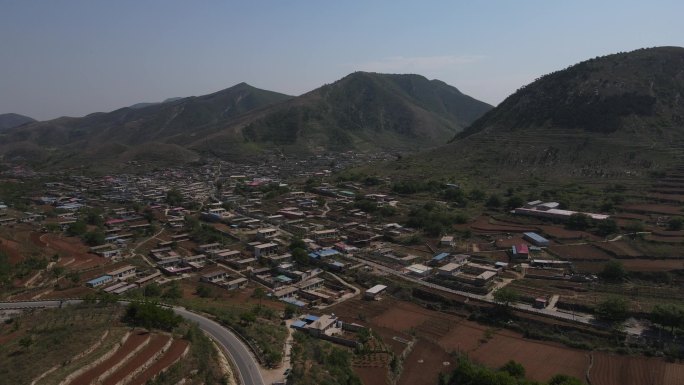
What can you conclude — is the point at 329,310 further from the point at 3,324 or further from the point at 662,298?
the point at 662,298

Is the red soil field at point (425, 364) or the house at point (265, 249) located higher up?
the house at point (265, 249)

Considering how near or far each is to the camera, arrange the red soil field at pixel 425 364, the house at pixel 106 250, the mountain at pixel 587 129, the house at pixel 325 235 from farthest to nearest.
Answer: the mountain at pixel 587 129 → the house at pixel 325 235 → the house at pixel 106 250 → the red soil field at pixel 425 364

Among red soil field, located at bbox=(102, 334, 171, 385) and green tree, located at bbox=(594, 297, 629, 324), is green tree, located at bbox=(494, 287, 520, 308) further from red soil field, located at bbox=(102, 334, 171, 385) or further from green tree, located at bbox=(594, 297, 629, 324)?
red soil field, located at bbox=(102, 334, 171, 385)

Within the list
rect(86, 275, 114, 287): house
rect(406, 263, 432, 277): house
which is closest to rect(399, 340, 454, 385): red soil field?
rect(406, 263, 432, 277): house

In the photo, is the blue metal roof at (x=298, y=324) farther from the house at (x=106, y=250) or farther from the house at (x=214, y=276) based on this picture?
the house at (x=106, y=250)

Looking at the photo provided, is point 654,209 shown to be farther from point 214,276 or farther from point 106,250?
point 106,250

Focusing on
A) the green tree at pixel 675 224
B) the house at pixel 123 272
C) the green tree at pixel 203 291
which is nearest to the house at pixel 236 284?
the green tree at pixel 203 291

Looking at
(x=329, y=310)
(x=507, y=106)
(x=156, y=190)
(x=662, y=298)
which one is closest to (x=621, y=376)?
(x=662, y=298)
